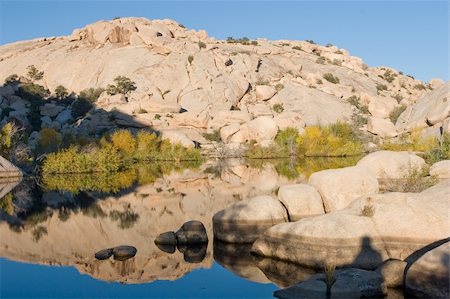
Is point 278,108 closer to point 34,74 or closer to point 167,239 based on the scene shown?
point 34,74

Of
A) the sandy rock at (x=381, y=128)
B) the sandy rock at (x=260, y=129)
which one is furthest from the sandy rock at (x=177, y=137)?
the sandy rock at (x=381, y=128)

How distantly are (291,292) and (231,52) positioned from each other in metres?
85.3

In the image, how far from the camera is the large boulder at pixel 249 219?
53.7ft

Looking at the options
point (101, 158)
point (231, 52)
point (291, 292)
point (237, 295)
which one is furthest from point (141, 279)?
point (231, 52)

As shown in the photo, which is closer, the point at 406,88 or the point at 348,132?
the point at 348,132

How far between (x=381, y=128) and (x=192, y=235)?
57.2 m

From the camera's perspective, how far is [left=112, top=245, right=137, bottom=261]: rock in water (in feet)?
50.6

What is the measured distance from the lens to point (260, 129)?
6531 cm

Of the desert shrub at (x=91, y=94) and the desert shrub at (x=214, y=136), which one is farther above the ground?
the desert shrub at (x=91, y=94)

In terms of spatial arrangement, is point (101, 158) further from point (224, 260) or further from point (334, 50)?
point (334, 50)

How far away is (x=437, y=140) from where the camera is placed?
41.8 metres

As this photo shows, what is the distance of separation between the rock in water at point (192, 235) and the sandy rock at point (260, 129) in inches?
1903

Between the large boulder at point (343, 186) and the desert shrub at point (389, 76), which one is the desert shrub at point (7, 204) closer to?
the large boulder at point (343, 186)

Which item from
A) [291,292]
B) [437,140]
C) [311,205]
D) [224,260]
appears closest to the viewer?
[291,292]
